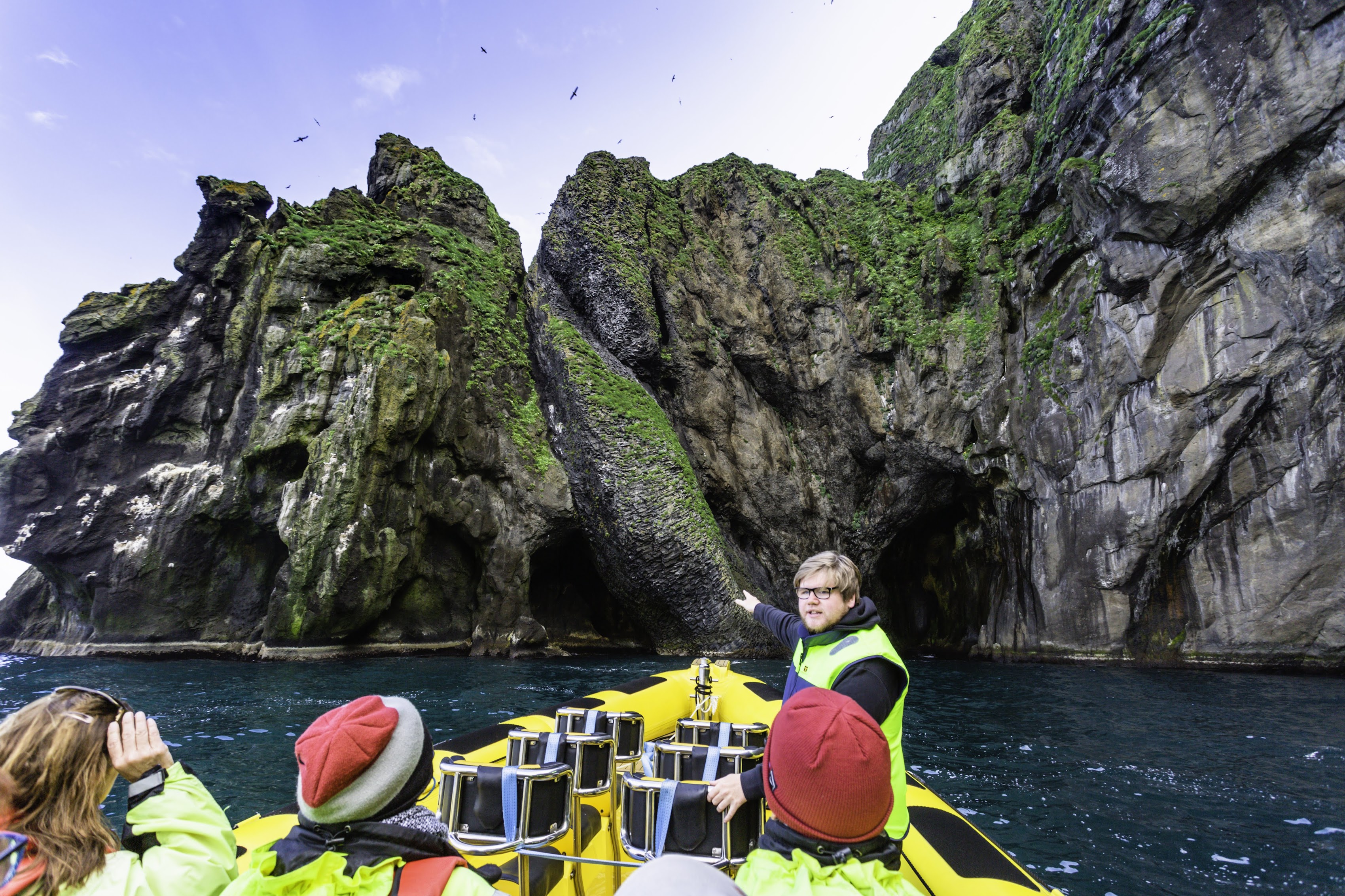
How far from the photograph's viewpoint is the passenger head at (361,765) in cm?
131

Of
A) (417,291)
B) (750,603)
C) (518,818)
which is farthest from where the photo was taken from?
(417,291)

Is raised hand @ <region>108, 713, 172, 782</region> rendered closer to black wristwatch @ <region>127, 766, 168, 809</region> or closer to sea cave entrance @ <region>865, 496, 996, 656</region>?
black wristwatch @ <region>127, 766, 168, 809</region>

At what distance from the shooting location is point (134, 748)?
1.58 meters

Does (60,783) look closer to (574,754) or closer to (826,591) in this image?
(574,754)

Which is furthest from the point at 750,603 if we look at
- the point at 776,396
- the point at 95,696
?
the point at 776,396

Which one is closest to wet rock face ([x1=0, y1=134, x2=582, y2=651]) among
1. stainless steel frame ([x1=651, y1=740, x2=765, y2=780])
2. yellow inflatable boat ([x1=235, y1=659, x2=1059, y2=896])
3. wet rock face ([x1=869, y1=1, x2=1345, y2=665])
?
yellow inflatable boat ([x1=235, y1=659, x2=1059, y2=896])

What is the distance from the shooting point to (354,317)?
1596cm

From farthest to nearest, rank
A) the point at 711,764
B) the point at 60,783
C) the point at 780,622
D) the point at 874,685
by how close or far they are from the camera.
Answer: the point at 780,622 < the point at 711,764 < the point at 874,685 < the point at 60,783

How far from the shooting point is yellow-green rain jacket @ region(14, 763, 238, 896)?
139 cm

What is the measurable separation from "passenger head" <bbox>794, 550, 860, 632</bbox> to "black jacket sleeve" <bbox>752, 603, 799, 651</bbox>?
36 cm

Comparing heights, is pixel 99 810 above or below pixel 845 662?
below

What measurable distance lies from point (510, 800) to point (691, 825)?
0.76 meters

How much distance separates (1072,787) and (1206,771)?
155 centimetres

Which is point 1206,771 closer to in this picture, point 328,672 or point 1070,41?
point 328,672
